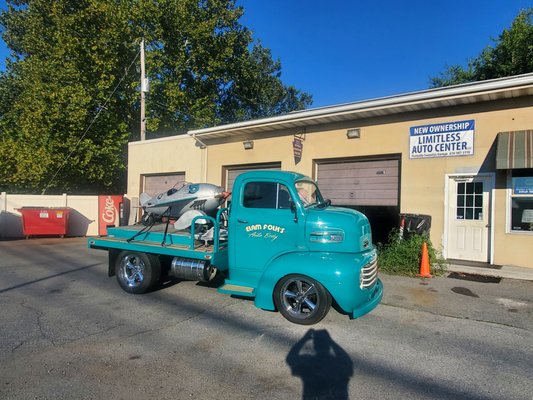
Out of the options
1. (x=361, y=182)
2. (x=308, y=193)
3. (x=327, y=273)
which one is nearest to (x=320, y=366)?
(x=327, y=273)

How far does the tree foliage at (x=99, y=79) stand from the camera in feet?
66.6

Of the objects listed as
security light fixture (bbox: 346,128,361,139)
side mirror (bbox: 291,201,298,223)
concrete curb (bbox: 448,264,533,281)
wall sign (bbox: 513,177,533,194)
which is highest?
security light fixture (bbox: 346,128,361,139)

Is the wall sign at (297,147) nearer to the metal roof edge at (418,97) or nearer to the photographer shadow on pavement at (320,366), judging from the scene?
the metal roof edge at (418,97)

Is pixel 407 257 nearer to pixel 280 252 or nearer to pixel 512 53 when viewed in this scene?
pixel 280 252

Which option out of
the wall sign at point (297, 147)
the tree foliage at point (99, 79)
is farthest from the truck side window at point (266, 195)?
the tree foliage at point (99, 79)

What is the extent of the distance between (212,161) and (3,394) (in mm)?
11803

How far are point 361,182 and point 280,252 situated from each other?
6409mm

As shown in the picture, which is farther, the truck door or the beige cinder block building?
the beige cinder block building

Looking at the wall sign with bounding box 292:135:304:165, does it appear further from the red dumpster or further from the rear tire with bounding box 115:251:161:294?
the red dumpster

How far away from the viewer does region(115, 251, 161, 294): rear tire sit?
667 cm

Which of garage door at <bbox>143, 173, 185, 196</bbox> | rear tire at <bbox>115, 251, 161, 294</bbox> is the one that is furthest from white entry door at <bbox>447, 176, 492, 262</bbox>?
garage door at <bbox>143, 173, 185, 196</bbox>

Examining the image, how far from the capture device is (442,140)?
984 cm

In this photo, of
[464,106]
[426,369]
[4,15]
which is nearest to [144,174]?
[464,106]

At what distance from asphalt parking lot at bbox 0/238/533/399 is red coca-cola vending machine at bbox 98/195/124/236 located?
35.3ft
